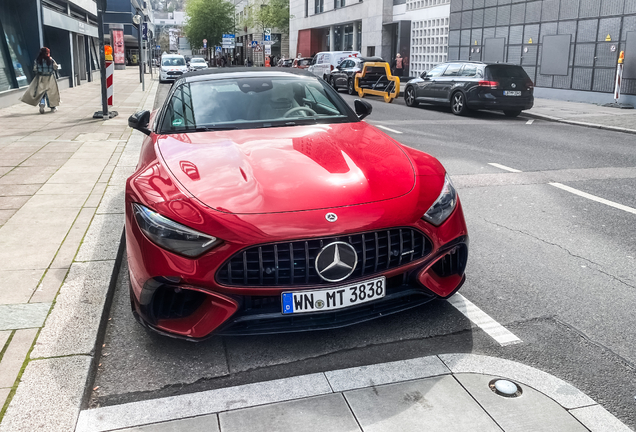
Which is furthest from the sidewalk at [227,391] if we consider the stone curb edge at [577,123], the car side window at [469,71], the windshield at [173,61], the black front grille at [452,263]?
the windshield at [173,61]

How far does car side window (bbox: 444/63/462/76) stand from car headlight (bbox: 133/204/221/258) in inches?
625

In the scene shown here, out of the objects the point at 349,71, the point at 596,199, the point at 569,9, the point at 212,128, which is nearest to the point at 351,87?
the point at 349,71

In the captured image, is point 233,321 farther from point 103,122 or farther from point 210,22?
point 210,22

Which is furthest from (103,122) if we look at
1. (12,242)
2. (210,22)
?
(210,22)

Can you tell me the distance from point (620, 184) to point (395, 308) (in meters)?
5.64

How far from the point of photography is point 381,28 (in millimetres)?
38688

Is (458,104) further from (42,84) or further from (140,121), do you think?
(140,121)

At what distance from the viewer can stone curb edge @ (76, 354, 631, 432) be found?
2.61 m

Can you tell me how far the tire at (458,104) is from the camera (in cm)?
1702

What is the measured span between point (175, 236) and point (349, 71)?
72.4 ft

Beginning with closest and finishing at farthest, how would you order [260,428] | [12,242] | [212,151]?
[260,428], [212,151], [12,242]

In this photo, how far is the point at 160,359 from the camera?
3184mm

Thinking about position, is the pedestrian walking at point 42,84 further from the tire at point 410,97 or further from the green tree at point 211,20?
the green tree at point 211,20

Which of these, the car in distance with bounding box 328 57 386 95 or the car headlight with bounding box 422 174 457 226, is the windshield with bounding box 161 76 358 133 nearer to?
the car headlight with bounding box 422 174 457 226
